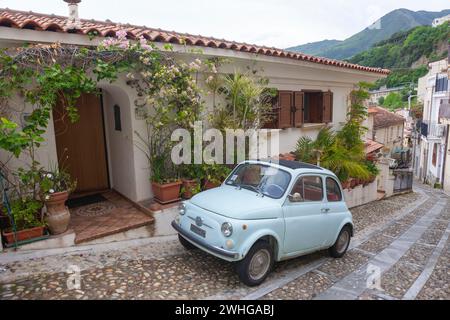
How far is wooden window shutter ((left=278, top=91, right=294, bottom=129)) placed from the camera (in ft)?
30.3

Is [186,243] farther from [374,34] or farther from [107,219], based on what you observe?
[374,34]

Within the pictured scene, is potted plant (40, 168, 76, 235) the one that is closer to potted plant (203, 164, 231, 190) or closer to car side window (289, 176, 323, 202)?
potted plant (203, 164, 231, 190)

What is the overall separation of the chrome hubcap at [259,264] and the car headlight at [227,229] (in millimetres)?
548

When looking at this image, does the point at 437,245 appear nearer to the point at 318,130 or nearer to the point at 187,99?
the point at 318,130

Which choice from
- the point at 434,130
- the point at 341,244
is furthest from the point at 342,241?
the point at 434,130

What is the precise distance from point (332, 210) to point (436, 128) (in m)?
22.9

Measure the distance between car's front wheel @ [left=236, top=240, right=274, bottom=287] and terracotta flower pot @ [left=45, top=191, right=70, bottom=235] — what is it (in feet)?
9.59

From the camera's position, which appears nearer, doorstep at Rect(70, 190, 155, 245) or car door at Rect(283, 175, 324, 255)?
car door at Rect(283, 175, 324, 255)

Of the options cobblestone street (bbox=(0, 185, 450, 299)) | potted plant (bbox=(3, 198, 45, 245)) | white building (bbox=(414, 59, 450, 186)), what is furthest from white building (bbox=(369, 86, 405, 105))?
potted plant (bbox=(3, 198, 45, 245))

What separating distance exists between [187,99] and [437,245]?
6.99m

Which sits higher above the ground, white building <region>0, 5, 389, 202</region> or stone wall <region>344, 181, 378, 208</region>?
white building <region>0, 5, 389, 202</region>

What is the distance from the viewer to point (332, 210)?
221 inches

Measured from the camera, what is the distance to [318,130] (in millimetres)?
11195
